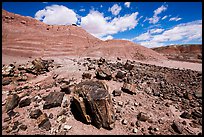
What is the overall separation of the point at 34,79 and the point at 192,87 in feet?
34.5

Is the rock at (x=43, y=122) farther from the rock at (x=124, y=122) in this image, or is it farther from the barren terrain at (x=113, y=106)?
the rock at (x=124, y=122)

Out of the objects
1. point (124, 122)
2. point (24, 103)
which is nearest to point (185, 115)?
point (124, 122)

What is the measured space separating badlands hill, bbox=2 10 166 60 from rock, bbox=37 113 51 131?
22.0 m

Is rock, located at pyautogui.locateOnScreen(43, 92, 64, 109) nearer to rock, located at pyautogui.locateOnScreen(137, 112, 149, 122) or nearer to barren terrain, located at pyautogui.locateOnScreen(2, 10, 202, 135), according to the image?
barren terrain, located at pyautogui.locateOnScreen(2, 10, 202, 135)

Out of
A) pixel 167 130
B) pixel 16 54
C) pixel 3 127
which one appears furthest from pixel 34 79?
pixel 16 54

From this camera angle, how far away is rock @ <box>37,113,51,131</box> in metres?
5.04

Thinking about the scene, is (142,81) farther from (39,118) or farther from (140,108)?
(39,118)

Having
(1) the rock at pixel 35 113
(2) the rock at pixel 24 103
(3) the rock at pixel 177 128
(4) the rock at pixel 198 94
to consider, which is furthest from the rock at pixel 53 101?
(4) the rock at pixel 198 94

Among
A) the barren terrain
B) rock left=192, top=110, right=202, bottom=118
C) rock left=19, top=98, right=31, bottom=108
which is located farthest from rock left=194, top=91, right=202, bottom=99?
rock left=19, top=98, right=31, bottom=108

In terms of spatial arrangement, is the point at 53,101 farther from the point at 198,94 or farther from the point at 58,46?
the point at 58,46

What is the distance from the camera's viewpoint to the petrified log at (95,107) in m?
4.99

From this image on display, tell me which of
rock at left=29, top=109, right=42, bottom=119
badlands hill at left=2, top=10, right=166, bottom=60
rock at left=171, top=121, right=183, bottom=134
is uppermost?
badlands hill at left=2, top=10, right=166, bottom=60

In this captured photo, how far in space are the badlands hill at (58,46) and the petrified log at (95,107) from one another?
70.4ft

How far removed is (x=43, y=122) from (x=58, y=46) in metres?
30.7
